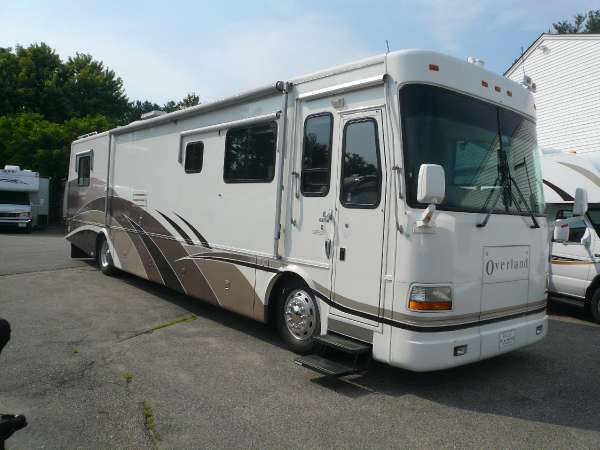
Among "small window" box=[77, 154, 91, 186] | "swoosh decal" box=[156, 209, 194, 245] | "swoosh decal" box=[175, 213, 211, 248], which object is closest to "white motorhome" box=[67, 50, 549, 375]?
"swoosh decal" box=[175, 213, 211, 248]

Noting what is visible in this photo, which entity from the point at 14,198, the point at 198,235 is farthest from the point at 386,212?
the point at 14,198

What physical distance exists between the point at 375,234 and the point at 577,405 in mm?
2367

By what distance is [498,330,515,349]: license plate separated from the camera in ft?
16.3

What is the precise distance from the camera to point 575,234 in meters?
8.70

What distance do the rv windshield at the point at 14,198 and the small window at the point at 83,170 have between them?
12.6m

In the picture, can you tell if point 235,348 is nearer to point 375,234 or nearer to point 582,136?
point 375,234

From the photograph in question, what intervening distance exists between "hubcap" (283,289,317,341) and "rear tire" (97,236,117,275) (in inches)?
230

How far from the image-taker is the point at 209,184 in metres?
7.12

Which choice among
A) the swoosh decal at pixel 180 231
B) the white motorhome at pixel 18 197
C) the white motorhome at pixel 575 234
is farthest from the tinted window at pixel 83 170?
the white motorhome at pixel 18 197

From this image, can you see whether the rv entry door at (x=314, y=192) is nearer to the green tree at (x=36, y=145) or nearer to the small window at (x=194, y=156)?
the small window at (x=194, y=156)

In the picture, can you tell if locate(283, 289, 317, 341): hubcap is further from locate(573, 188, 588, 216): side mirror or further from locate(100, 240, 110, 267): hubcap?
locate(100, 240, 110, 267): hubcap

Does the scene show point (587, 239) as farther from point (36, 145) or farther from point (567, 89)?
point (36, 145)

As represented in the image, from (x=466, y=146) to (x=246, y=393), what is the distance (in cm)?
304

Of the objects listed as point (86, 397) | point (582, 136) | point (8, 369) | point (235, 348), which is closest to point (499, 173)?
point (235, 348)
